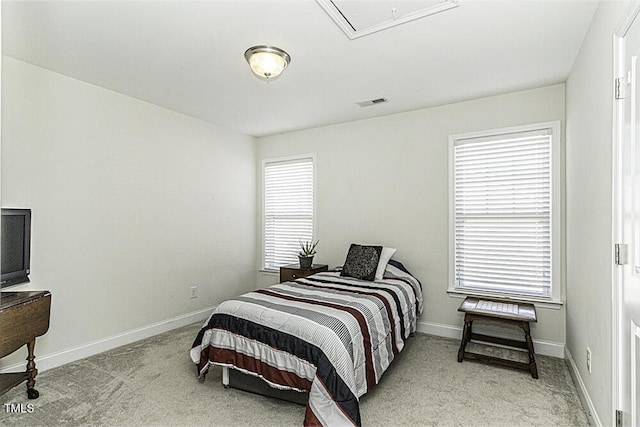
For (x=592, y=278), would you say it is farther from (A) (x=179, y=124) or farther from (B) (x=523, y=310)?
(A) (x=179, y=124)

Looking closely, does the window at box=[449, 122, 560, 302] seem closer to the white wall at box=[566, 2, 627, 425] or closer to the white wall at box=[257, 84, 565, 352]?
the white wall at box=[257, 84, 565, 352]

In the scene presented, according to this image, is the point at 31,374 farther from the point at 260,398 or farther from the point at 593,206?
the point at 593,206

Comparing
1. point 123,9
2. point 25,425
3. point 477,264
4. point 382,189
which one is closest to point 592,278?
point 477,264

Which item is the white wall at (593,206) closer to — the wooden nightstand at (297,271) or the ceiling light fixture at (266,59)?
the ceiling light fixture at (266,59)

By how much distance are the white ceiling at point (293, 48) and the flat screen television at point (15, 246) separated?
126 cm

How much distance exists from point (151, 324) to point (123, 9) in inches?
119

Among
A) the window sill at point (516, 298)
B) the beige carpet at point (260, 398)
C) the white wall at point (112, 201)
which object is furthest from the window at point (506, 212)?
the white wall at point (112, 201)

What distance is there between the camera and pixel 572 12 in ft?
7.68

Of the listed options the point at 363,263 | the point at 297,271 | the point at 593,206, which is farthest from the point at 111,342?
the point at 593,206

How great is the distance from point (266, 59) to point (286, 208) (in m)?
2.83

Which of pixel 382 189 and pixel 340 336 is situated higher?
pixel 382 189

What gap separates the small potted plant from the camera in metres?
4.61

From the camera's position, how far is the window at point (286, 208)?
16.7 feet

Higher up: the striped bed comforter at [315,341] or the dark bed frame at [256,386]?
the striped bed comforter at [315,341]
